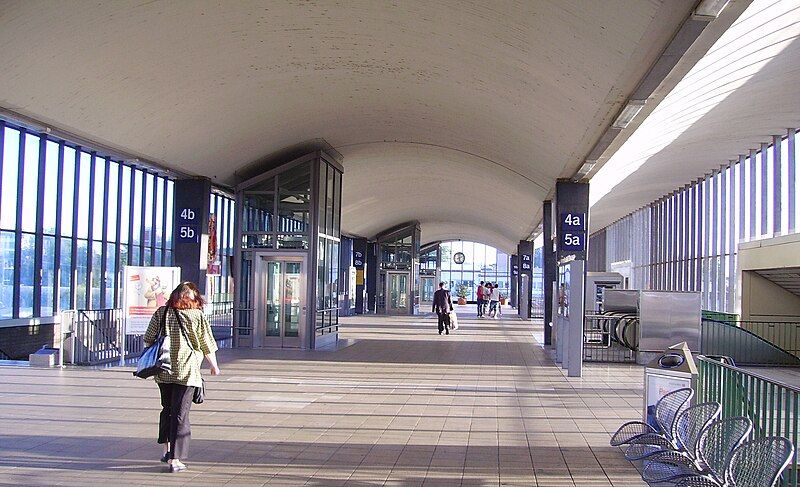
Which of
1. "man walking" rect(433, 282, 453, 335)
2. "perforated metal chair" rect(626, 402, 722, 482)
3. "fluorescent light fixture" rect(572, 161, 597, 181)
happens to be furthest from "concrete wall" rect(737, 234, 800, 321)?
"perforated metal chair" rect(626, 402, 722, 482)

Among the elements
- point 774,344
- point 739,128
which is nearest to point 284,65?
point 739,128

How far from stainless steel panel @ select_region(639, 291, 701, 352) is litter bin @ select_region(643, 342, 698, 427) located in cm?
932

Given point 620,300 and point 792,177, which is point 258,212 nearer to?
point 620,300

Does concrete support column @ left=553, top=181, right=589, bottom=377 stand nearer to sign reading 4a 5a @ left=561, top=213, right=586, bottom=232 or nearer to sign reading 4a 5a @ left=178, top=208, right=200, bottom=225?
sign reading 4a 5a @ left=561, top=213, right=586, bottom=232

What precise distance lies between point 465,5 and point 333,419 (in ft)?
16.9

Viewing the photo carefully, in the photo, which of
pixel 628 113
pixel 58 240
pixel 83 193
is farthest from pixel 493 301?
pixel 628 113

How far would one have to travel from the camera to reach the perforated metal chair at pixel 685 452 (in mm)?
6527

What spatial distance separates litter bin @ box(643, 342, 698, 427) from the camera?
822 cm

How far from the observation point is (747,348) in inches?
727

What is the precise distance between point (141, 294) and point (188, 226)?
13.3 feet

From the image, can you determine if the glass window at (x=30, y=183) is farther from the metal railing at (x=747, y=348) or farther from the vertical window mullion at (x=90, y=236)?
the metal railing at (x=747, y=348)

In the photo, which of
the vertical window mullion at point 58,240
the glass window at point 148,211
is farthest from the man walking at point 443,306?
the vertical window mullion at point 58,240

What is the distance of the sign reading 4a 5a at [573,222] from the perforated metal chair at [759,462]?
14016 millimetres

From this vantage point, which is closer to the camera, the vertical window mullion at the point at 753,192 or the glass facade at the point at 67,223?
the glass facade at the point at 67,223
